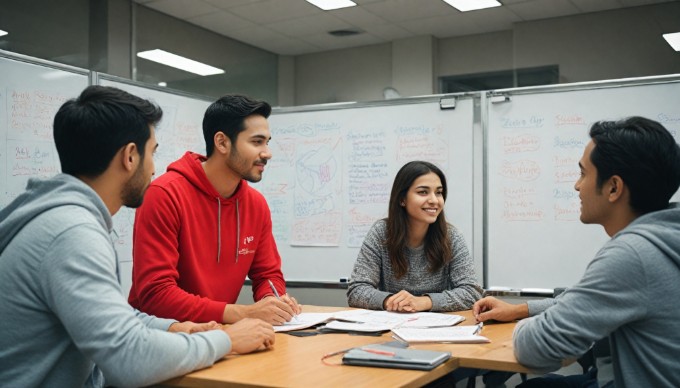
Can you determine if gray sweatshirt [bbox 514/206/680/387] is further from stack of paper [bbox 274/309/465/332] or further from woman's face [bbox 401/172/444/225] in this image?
woman's face [bbox 401/172/444/225]

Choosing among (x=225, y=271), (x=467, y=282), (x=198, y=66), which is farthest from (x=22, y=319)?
(x=198, y=66)

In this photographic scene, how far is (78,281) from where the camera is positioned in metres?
1.40

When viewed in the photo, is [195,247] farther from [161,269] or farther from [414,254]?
[414,254]

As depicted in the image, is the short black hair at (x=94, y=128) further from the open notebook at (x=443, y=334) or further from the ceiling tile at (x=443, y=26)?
the ceiling tile at (x=443, y=26)

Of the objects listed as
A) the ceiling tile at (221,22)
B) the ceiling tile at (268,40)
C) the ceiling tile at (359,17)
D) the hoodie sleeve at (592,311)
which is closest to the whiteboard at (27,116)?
the hoodie sleeve at (592,311)

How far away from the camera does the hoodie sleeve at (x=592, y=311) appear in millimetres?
1526

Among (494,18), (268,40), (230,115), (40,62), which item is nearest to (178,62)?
(268,40)

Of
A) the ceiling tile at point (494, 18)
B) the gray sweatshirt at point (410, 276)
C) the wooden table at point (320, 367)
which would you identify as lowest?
the wooden table at point (320, 367)

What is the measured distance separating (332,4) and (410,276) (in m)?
3.89

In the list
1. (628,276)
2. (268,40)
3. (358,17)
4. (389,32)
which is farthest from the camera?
(268,40)

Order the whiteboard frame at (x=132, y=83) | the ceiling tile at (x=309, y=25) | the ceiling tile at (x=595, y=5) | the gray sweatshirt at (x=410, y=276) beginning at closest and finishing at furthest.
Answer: the gray sweatshirt at (x=410, y=276) → the whiteboard frame at (x=132, y=83) → the ceiling tile at (x=595, y=5) → the ceiling tile at (x=309, y=25)

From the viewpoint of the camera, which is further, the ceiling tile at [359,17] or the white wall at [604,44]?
the ceiling tile at [359,17]

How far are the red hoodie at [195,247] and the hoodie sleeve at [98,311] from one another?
66 cm

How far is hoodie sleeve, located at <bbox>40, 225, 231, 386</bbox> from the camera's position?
1.39m
